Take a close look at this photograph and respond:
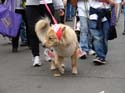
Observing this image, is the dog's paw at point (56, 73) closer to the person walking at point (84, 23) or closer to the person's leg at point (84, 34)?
the person walking at point (84, 23)

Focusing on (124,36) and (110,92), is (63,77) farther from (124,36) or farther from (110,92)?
(124,36)

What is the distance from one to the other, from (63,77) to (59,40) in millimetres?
817

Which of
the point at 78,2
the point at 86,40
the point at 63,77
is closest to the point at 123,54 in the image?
the point at 86,40

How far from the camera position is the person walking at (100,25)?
8.74 meters

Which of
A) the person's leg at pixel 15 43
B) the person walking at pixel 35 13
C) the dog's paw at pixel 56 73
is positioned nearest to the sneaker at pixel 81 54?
the dog's paw at pixel 56 73

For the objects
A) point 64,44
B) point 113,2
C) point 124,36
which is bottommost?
point 124,36

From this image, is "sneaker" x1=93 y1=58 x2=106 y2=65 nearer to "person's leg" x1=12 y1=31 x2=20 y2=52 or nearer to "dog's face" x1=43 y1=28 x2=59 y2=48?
"dog's face" x1=43 y1=28 x2=59 y2=48

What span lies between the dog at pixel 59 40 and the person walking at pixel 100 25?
1091 millimetres

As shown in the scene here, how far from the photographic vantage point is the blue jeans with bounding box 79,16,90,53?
9750 mm

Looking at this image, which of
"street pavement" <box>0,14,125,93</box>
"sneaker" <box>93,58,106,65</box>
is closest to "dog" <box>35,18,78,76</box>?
"street pavement" <box>0,14,125,93</box>

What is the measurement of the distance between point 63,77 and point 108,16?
5.66 ft

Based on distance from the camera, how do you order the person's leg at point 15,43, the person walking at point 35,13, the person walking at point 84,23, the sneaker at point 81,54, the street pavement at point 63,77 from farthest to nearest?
the person's leg at point 15,43 < the person walking at point 84,23 < the person walking at point 35,13 < the sneaker at point 81,54 < the street pavement at point 63,77

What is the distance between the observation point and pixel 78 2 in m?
9.81

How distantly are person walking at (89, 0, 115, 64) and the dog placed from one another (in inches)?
43.0
